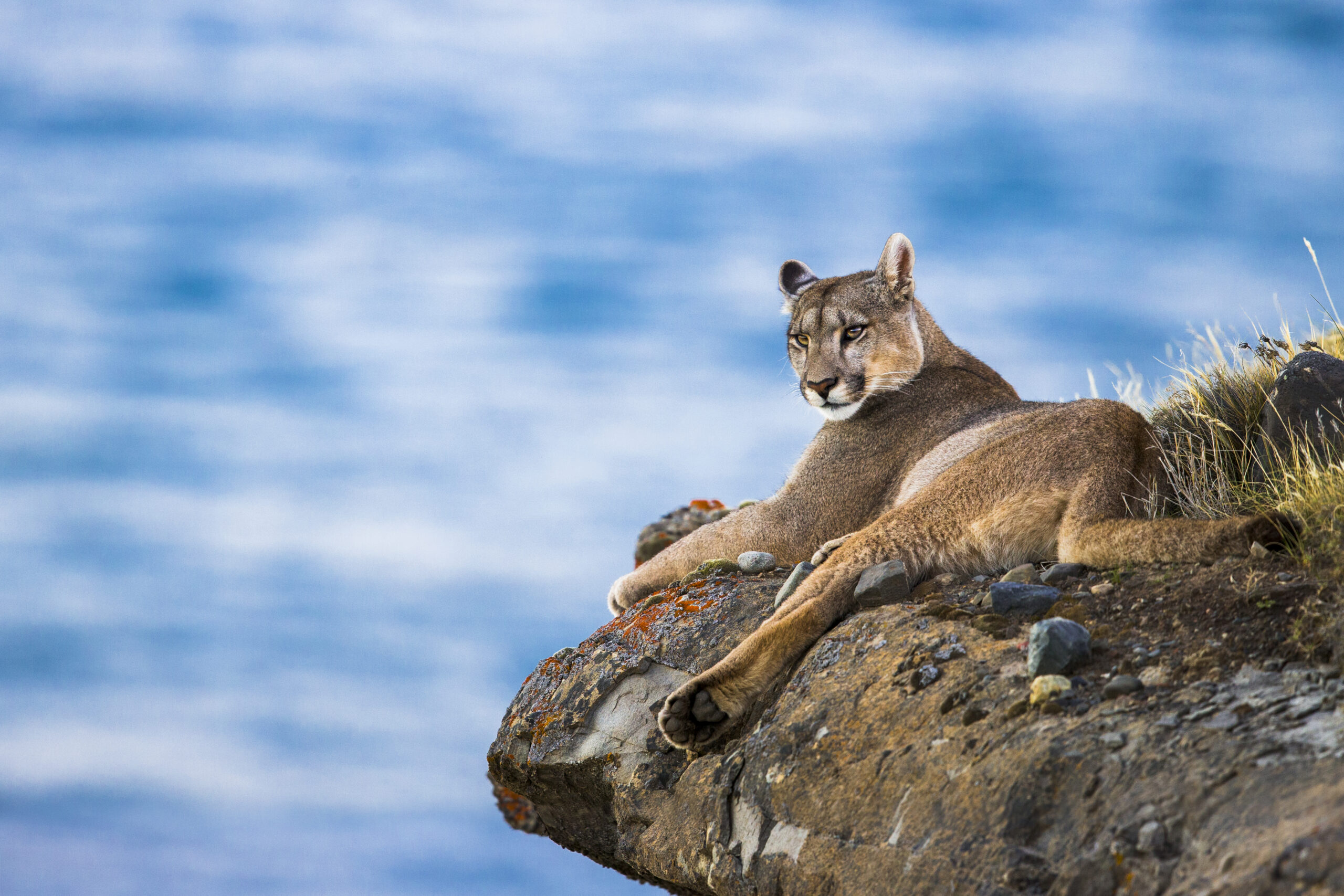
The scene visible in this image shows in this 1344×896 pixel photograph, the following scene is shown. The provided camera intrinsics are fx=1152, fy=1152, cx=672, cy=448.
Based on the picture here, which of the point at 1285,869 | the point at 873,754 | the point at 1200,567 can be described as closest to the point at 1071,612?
the point at 1200,567

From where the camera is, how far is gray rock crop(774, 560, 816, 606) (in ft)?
22.2

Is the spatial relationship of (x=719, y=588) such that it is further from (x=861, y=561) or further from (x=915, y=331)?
(x=915, y=331)

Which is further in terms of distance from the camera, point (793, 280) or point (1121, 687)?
point (793, 280)

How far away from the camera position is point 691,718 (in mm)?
6105

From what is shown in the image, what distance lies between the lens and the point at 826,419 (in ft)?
29.3

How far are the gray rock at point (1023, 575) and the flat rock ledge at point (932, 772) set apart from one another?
1.66 feet

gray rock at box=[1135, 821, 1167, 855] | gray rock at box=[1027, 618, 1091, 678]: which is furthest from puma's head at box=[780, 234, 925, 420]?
gray rock at box=[1135, 821, 1167, 855]

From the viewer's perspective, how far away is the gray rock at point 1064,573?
5.82 m

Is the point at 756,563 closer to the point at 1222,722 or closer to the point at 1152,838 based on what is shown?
the point at 1222,722

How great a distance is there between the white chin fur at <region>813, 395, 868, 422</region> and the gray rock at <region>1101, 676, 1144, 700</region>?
414 centimetres

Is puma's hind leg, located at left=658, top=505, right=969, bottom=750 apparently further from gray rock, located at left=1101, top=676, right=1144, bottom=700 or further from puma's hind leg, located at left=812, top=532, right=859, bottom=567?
gray rock, located at left=1101, top=676, right=1144, bottom=700

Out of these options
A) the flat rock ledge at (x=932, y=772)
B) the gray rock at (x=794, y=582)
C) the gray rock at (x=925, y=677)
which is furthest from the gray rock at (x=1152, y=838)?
the gray rock at (x=794, y=582)

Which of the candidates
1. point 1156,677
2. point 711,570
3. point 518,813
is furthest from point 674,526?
point 1156,677

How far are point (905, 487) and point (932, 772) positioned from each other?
10.5ft
